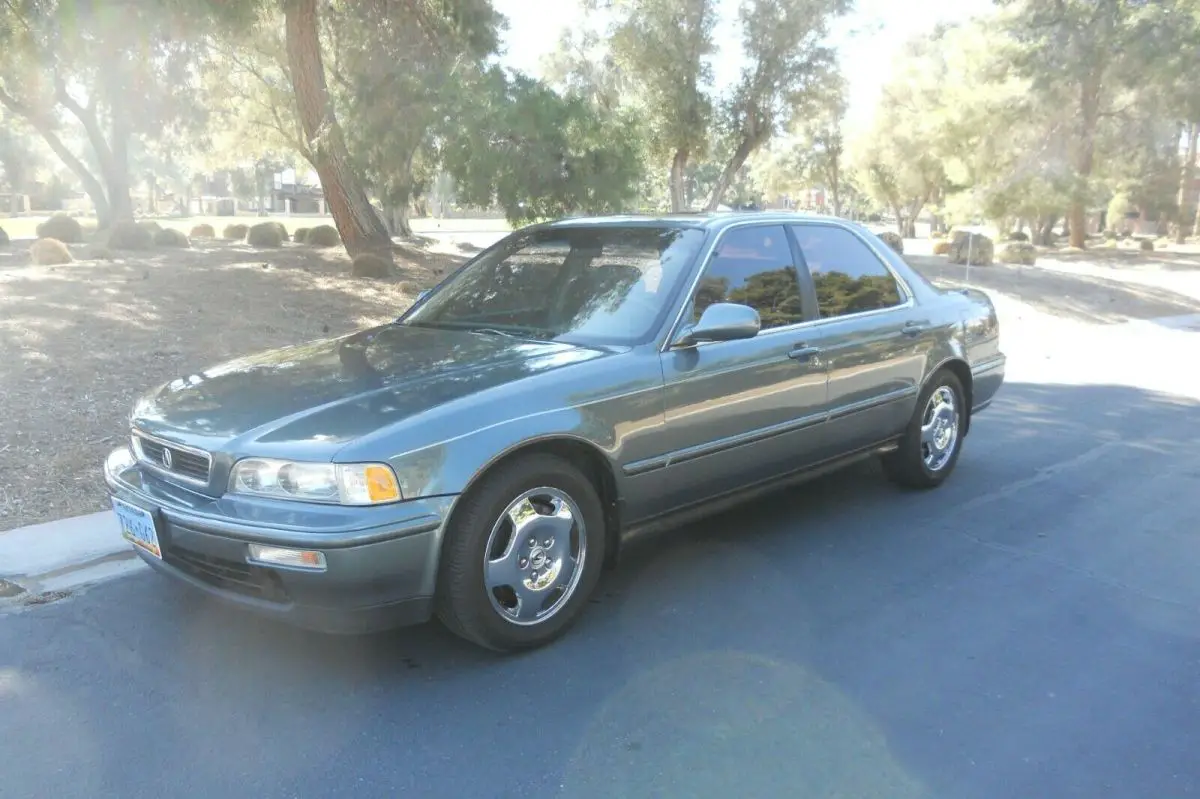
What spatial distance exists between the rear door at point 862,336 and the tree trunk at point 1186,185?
43.7 metres

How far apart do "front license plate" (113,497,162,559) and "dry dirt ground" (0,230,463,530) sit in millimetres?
1837

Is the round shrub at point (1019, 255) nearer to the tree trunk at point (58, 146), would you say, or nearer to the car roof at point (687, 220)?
the car roof at point (687, 220)

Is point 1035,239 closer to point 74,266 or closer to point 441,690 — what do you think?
point 74,266

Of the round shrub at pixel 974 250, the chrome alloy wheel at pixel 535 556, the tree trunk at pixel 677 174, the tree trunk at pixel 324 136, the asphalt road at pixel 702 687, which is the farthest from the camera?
the tree trunk at pixel 677 174

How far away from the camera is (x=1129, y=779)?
298cm

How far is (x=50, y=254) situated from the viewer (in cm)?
1627

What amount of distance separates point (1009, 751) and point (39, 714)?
3.25m

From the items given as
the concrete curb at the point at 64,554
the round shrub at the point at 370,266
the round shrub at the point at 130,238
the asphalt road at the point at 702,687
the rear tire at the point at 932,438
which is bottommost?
the asphalt road at the point at 702,687

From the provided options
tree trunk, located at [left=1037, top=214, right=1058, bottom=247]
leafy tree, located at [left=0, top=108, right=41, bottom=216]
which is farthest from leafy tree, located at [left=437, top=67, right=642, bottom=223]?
leafy tree, located at [left=0, top=108, right=41, bottom=216]

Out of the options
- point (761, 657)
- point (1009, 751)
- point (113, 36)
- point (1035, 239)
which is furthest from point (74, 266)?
point (1035, 239)

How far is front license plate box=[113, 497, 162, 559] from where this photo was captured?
3513 mm

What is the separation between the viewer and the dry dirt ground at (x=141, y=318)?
20.0ft

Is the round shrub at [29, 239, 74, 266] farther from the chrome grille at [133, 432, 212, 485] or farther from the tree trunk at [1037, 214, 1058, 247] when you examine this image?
the tree trunk at [1037, 214, 1058, 247]

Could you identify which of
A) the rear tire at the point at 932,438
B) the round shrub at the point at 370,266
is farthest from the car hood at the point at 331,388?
the round shrub at the point at 370,266
